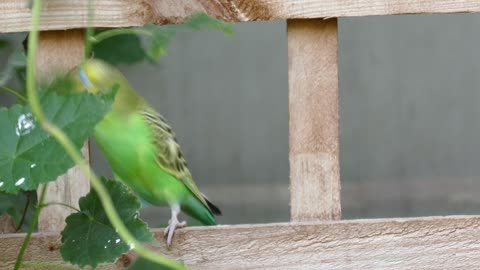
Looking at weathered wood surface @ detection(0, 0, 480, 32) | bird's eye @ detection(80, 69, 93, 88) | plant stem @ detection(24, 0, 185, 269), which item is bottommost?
plant stem @ detection(24, 0, 185, 269)

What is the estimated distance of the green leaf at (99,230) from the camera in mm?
1443

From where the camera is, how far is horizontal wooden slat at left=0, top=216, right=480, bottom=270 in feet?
5.77

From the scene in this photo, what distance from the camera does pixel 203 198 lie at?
1896 mm

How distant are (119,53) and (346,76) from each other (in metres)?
3.99

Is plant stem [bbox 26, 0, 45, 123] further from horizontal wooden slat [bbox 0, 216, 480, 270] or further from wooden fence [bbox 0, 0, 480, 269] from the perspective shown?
horizontal wooden slat [bbox 0, 216, 480, 270]

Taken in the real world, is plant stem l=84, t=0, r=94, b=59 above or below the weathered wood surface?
below

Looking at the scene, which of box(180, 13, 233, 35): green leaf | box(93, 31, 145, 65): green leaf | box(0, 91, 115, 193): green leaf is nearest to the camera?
box(0, 91, 115, 193): green leaf

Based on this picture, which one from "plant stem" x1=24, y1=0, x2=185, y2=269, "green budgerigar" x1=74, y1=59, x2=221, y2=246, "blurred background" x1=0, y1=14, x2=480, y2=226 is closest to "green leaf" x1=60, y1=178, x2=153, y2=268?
"green budgerigar" x1=74, y1=59, x2=221, y2=246

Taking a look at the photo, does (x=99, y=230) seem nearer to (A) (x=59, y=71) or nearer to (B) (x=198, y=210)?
(A) (x=59, y=71)

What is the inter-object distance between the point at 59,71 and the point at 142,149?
0.18 m

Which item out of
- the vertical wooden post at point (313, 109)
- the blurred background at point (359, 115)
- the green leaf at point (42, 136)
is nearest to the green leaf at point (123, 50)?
the vertical wooden post at point (313, 109)

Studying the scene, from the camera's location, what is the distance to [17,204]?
203 cm

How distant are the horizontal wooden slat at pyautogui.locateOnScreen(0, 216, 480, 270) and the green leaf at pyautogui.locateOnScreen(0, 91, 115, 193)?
1.32ft

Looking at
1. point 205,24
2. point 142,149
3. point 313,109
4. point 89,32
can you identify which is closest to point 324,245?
point 313,109
